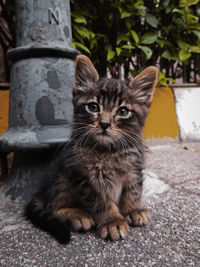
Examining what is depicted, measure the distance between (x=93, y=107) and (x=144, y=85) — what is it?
0.37 meters

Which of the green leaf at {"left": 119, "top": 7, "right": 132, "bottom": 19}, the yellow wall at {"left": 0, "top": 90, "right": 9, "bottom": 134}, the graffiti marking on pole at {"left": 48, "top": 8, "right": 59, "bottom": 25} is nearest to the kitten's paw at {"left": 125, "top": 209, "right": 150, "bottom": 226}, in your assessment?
the graffiti marking on pole at {"left": 48, "top": 8, "right": 59, "bottom": 25}

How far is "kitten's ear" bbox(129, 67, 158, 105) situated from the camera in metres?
1.36

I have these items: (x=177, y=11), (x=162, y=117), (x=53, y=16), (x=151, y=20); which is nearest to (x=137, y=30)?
(x=151, y=20)

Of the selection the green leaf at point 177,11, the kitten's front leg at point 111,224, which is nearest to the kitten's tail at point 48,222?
the kitten's front leg at point 111,224

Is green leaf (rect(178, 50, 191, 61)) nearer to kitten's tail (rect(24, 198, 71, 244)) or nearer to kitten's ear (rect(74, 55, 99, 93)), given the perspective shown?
kitten's ear (rect(74, 55, 99, 93))

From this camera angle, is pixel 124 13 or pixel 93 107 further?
pixel 124 13

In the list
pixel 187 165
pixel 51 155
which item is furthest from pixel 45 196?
pixel 187 165

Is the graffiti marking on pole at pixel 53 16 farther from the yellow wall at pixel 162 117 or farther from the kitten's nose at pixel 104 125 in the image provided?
the yellow wall at pixel 162 117

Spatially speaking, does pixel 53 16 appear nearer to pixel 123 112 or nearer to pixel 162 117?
pixel 123 112

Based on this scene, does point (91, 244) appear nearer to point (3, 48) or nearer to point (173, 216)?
point (173, 216)

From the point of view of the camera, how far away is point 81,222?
1.19 meters

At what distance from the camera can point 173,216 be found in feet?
4.33

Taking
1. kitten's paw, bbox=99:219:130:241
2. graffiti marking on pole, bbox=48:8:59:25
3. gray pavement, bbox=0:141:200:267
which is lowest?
gray pavement, bbox=0:141:200:267

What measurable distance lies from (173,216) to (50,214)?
A: 733 millimetres
